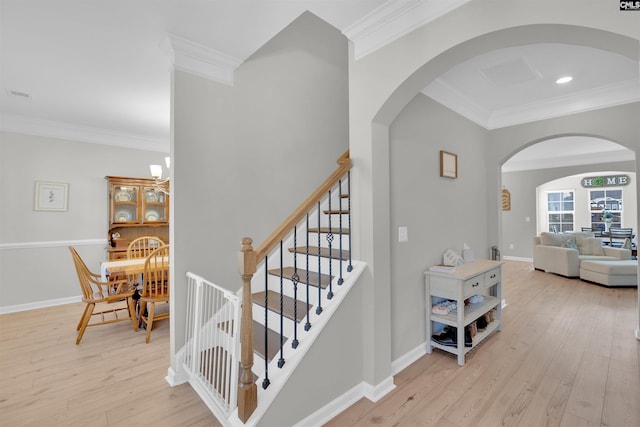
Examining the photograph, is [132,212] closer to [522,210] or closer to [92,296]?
[92,296]

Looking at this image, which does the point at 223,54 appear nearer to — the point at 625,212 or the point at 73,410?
the point at 73,410

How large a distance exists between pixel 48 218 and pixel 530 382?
618 cm

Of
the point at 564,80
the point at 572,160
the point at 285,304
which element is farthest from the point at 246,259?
the point at 572,160

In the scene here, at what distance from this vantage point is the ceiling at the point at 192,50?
195 centimetres

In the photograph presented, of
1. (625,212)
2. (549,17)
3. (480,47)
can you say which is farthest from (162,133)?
(625,212)

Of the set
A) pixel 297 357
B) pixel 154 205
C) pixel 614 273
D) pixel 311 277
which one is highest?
pixel 154 205

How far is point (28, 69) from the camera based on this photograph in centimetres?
276

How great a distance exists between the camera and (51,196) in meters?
4.28

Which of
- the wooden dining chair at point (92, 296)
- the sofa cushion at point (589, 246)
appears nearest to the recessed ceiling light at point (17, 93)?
the wooden dining chair at point (92, 296)

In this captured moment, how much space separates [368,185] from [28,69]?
3.46 metres

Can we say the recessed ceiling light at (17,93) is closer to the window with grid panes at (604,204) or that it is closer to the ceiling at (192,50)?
the ceiling at (192,50)

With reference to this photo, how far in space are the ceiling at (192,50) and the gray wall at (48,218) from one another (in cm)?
42

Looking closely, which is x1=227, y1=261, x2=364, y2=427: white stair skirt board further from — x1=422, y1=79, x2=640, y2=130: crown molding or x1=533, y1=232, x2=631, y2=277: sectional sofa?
x1=533, y1=232, x2=631, y2=277: sectional sofa

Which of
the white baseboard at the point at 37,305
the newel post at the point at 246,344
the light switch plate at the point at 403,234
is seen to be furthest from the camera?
the white baseboard at the point at 37,305
